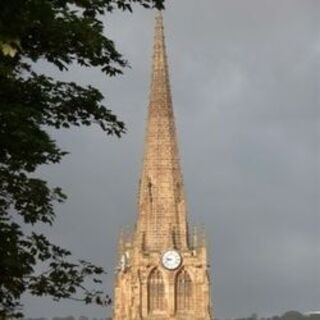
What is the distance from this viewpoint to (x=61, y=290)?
62.3 feet

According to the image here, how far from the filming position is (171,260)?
274 feet

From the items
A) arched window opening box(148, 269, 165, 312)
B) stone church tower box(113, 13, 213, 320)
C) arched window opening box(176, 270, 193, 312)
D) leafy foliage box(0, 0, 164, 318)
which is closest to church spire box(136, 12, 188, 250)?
stone church tower box(113, 13, 213, 320)

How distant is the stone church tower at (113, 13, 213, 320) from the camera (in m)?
82.8

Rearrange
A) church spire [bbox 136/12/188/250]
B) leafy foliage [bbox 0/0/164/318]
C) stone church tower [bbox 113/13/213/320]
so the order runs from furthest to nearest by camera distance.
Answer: church spire [bbox 136/12/188/250]
stone church tower [bbox 113/13/213/320]
leafy foliage [bbox 0/0/164/318]

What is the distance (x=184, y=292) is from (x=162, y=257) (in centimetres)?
307

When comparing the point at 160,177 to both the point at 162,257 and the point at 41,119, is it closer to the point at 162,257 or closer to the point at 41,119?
→ the point at 162,257

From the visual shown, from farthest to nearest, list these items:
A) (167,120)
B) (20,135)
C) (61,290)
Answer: (167,120), (61,290), (20,135)

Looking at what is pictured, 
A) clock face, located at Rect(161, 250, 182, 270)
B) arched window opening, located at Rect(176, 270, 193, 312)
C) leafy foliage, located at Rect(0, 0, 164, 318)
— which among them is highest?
clock face, located at Rect(161, 250, 182, 270)

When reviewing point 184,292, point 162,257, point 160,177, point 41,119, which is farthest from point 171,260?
point 41,119

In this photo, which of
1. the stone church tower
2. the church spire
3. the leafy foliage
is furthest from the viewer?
the church spire

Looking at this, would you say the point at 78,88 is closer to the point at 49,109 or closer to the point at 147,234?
the point at 49,109

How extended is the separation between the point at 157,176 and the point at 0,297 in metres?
70.1

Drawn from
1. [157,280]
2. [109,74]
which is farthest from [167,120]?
[109,74]

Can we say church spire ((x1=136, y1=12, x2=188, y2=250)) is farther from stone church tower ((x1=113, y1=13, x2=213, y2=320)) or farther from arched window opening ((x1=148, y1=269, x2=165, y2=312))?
arched window opening ((x1=148, y1=269, x2=165, y2=312))
